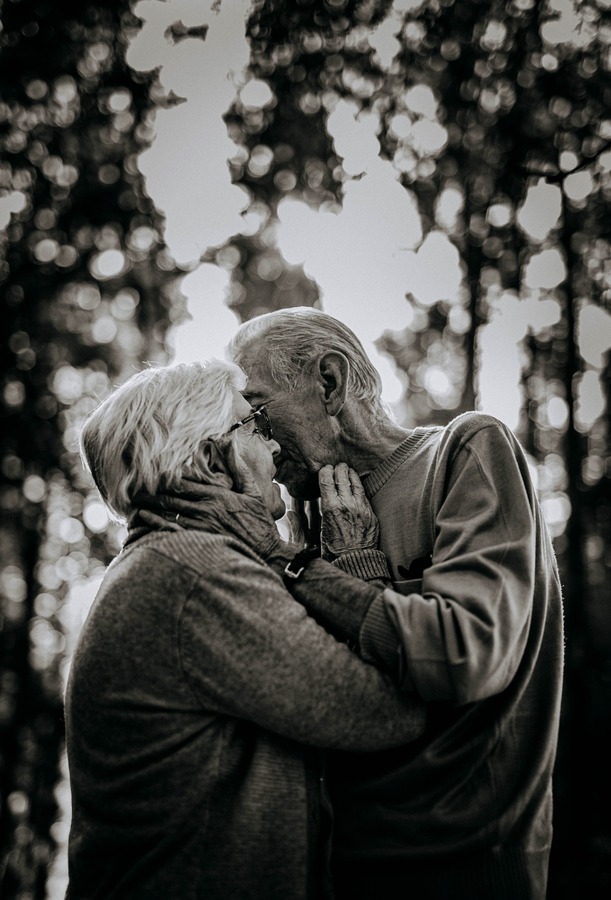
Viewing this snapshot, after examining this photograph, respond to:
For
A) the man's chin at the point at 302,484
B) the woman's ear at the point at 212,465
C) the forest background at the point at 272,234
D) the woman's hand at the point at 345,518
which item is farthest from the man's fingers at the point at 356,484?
the forest background at the point at 272,234

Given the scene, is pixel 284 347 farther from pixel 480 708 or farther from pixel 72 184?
pixel 72 184

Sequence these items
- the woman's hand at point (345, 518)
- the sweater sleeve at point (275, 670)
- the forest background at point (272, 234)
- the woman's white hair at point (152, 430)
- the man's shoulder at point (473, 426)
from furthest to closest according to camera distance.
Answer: the forest background at point (272, 234), the woman's hand at point (345, 518), the man's shoulder at point (473, 426), the woman's white hair at point (152, 430), the sweater sleeve at point (275, 670)

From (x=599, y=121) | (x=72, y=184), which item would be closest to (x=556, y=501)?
(x=599, y=121)

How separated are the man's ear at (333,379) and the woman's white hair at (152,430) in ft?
1.24

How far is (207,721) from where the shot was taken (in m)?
1.31

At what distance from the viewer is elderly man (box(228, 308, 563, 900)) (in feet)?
4.34

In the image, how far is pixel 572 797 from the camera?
11.5 feet

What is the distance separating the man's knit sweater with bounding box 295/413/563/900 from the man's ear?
0.43 m

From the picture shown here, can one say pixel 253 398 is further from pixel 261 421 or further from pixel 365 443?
pixel 365 443

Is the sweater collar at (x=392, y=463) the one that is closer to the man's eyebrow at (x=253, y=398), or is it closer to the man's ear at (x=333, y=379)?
the man's ear at (x=333, y=379)

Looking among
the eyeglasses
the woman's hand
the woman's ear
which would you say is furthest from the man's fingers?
the woman's ear

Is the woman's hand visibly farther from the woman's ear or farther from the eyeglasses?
the woman's ear

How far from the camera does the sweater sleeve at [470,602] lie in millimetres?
1292

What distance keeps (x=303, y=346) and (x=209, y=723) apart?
1.04 m
